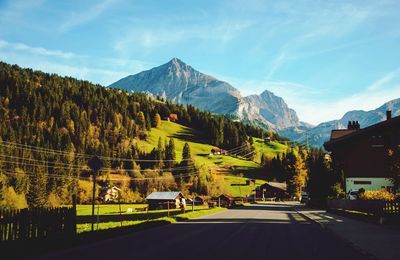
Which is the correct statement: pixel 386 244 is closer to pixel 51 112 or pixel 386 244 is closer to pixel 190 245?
pixel 190 245

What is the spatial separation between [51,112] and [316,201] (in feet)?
529

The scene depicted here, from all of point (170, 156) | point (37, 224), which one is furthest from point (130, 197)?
point (37, 224)

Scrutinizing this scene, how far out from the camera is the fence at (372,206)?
25.1m

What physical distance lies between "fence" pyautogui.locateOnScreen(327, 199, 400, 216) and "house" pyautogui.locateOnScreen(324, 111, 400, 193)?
1569 centimetres

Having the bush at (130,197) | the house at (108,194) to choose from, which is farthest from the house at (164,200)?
the house at (108,194)

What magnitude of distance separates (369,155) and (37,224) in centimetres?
5332

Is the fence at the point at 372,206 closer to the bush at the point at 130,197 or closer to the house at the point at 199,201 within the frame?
the house at the point at 199,201

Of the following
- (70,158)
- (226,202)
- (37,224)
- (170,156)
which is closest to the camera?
(37,224)

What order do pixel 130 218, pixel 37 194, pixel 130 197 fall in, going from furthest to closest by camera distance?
pixel 130 197, pixel 37 194, pixel 130 218

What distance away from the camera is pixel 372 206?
29.7 meters

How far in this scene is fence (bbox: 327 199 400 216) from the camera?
2512 cm

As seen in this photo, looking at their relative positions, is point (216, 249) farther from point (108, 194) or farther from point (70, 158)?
point (70, 158)

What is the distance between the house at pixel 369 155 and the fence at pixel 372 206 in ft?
51.5

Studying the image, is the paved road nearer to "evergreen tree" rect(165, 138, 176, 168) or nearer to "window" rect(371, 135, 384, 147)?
"window" rect(371, 135, 384, 147)
